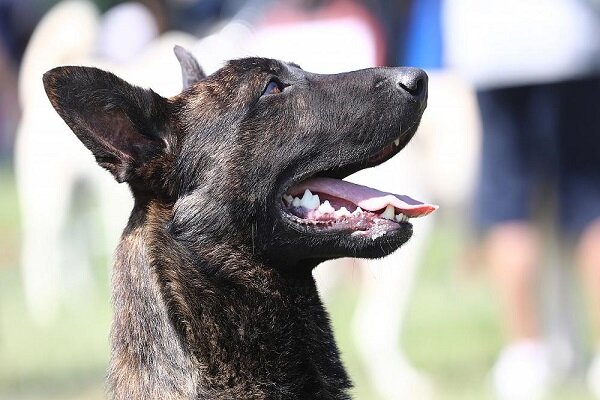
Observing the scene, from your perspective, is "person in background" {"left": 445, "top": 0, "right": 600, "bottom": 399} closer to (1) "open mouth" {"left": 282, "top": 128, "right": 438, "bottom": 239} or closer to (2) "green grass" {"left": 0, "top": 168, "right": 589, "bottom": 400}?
(2) "green grass" {"left": 0, "top": 168, "right": 589, "bottom": 400}

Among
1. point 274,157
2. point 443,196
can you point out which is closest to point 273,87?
point 274,157

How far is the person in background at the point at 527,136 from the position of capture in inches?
284

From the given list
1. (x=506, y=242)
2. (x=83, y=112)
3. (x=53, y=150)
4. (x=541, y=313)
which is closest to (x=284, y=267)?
(x=83, y=112)

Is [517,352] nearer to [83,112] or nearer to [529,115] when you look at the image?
[529,115]

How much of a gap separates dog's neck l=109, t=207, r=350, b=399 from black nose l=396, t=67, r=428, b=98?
726 millimetres

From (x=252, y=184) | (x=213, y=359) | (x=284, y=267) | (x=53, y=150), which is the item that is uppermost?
(x=53, y=150)

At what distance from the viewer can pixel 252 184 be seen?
3.87 m

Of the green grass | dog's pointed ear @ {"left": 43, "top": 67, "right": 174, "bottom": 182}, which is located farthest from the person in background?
dog's pointed ear @ {"left": 43, "top": 67, "right": 174, "bottom": 182}

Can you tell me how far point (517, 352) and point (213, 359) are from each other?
399 cm

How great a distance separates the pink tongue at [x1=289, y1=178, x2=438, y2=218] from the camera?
12.6ft

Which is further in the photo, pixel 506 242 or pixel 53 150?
pixel 53 150

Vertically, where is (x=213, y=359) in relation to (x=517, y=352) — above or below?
below

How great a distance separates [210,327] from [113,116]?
2.41 ft

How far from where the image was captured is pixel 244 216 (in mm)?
3855
